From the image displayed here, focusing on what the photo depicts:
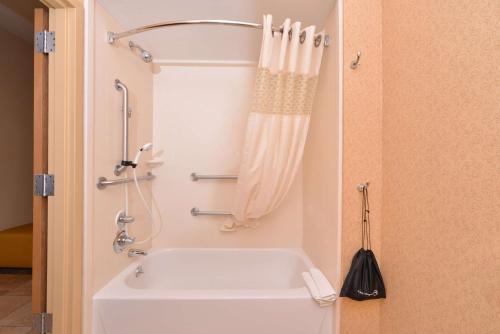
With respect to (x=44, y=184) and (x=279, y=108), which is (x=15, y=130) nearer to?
(x=44, y=184)

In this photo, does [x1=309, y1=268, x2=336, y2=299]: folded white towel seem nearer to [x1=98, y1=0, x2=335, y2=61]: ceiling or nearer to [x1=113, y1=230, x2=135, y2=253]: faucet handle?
[x1=113, y1=230, x2=135, y2=253]: faucet handle

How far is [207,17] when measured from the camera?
1591mm

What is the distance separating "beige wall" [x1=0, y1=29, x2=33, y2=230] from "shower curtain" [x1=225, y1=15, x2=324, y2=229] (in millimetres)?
2907

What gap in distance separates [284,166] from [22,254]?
2.77 metres

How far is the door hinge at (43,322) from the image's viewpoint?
1.12m

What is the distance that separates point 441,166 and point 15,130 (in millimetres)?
4003

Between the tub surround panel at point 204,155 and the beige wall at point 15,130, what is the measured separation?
200 cm

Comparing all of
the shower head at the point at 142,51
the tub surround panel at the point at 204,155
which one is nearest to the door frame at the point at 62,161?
the shower head at the point at 142,51

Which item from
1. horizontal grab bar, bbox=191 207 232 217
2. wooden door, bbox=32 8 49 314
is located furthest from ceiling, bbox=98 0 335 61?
horizontal grab bar, bbox=191 207 232 217

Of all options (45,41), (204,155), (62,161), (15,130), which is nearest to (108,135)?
(62,161)

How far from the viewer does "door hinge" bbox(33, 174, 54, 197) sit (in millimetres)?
1113

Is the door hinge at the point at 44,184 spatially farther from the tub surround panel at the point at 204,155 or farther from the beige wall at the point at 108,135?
the tub surround panel at the point at 204,155

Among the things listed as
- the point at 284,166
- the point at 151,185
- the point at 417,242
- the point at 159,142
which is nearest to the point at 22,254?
the point at 151,185

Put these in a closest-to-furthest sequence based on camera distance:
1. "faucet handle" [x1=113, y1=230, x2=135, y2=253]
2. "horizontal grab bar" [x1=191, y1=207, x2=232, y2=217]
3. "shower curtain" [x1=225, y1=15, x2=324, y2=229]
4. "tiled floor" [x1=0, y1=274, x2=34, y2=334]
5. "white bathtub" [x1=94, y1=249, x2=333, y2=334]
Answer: "white bathtub" [x1=94, y1=249, x2=333, y2=334] → "shower curtain" [x1=225, y1=15, x2=324, y2=229] → "faucet handle" [x1=113, y1=230, x2=135, y2=253] → "tiled floor" [x1=0, y1=274, x2=34, y2=334] → "horizontal grab bar" [x1=191, y1=207, x2=232, y2=217]
